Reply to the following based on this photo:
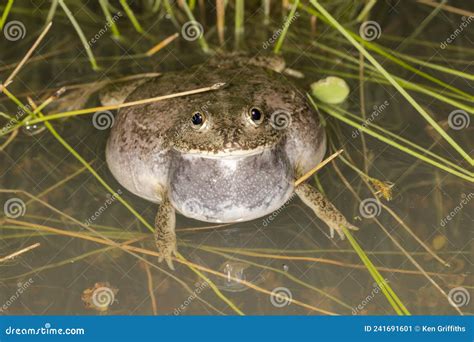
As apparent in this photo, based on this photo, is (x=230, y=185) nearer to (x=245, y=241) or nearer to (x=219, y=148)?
(x=219, y=148)

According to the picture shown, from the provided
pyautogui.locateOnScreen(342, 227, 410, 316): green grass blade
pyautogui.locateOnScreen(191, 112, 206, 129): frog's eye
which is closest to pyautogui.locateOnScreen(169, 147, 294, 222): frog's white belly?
pyautogui.locateOnScreen(191, 112, 206, 129): frog's eye

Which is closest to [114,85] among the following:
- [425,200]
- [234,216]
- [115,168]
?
[115,168]

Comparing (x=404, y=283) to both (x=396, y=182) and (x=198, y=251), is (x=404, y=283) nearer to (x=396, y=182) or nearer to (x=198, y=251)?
(x=396, y=182)

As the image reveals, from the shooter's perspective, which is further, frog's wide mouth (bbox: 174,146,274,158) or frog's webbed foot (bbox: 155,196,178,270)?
frog's webbed foot (bbox: 155,196,178,270)

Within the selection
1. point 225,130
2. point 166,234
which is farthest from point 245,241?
point 225,130

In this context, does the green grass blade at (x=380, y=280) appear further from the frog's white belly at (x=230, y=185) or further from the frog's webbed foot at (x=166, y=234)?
the frog's webbed foot at (x=166, y=234)

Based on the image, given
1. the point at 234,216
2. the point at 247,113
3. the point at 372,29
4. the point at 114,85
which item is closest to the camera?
the point at 247,113

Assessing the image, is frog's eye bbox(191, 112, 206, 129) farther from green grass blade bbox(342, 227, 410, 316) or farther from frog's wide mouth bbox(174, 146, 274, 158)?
green grass blade bbox(342, 227, 410, 316)

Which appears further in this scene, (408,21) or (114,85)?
(408,21)
